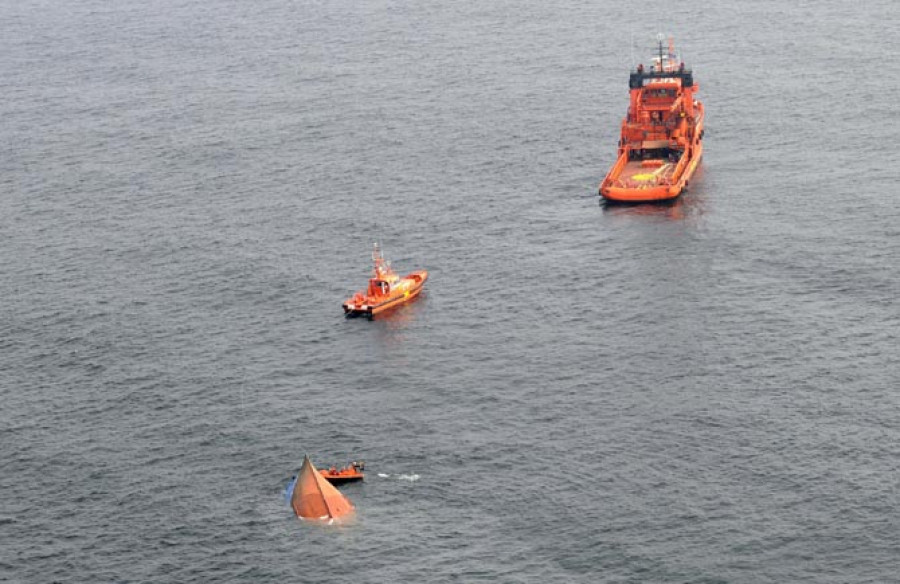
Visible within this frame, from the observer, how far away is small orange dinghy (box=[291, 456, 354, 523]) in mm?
193750

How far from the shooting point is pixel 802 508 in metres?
192

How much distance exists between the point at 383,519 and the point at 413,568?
34.2 feet

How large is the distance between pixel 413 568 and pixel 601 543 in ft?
63.5

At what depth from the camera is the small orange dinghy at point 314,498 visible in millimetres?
193750

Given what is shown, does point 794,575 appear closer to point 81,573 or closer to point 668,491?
point 668,491

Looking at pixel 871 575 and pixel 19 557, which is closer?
pixel 871 575

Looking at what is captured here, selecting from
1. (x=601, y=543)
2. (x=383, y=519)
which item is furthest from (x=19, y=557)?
(x=601, y=543)

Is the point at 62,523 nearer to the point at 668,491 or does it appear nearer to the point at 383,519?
the point at 383,519

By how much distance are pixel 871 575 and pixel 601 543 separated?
2697cm

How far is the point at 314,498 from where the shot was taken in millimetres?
193875

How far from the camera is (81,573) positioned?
619 feet

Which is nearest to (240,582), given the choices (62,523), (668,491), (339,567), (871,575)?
(339,567)

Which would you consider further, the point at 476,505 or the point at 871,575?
the point at 476,505

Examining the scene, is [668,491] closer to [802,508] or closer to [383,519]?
[802,508]
